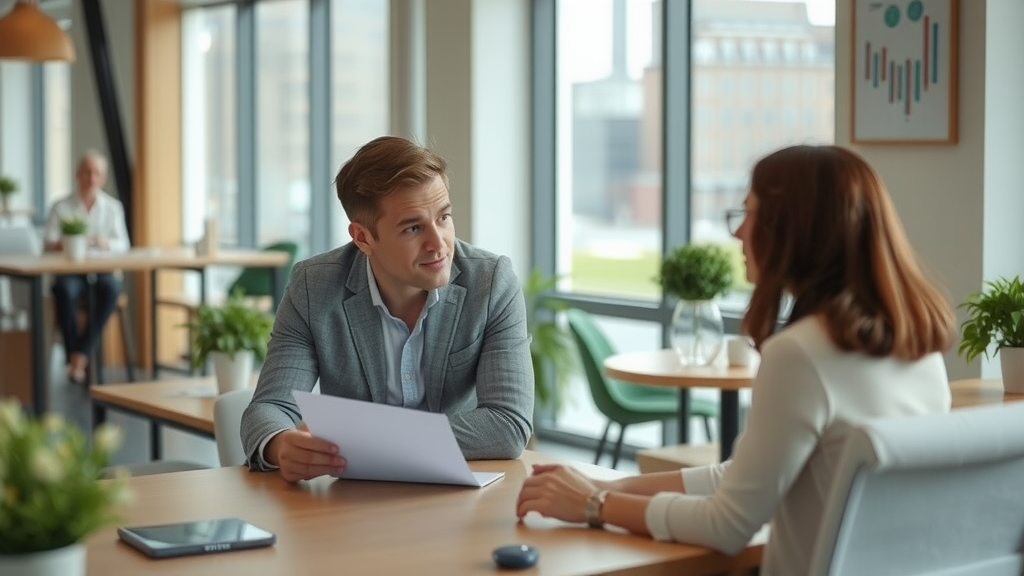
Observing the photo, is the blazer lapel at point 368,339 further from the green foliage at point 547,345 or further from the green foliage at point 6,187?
the green foliage at point 6,187

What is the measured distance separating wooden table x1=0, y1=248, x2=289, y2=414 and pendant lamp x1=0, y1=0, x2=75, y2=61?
120 centimetres

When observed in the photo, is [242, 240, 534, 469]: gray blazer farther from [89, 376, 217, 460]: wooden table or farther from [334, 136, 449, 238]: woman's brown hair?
[89, 376, 217, 460]: wooden table

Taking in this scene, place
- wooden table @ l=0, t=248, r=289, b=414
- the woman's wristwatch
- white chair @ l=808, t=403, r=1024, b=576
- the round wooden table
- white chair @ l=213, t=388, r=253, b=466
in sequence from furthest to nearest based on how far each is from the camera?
wooden table @ l=0, t=248, r=289, b=414, the round wooden table, white chair @ l=213, t=388, r=253, b=466, the woman's wristwatch, white chair @ l=808, t=403, r=1024, b=576

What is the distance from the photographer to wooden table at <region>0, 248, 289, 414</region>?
24.5 ft

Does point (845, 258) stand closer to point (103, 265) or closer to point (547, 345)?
point (547, 345)

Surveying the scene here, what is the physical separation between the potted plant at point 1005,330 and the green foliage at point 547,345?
3.10 metres

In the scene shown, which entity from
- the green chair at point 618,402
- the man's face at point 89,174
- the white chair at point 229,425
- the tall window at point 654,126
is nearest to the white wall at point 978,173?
the tall window at point 654,126

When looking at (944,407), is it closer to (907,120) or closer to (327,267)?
(327,267)

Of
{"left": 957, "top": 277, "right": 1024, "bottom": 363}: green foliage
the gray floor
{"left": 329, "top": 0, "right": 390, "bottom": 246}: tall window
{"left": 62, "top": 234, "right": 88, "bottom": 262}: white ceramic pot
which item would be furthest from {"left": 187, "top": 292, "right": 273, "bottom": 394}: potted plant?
{"left": 329, "top": 0, "right": 390, "bottom": 246}: tall window

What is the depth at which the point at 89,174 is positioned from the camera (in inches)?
359

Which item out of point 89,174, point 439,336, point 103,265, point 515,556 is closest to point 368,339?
point 439,336

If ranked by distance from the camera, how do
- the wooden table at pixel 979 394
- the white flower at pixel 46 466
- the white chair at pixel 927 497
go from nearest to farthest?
the white flower at pixel 46 466 < the white chair at pixel 927 497 < the wooden table at pixel 979 394

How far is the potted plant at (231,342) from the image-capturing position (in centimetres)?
444

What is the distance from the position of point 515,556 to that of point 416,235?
1.03 m
